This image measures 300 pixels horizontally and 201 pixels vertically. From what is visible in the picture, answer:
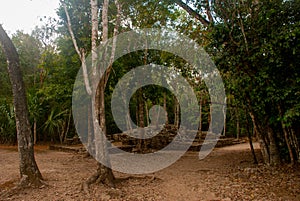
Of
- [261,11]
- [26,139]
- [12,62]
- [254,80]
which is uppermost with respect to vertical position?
[261,11]

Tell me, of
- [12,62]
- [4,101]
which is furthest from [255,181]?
[4,101]

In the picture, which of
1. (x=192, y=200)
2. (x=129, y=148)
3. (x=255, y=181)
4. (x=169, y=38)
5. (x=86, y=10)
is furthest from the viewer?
(x=129, y=148)

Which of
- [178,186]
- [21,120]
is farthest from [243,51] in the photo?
[21,120]

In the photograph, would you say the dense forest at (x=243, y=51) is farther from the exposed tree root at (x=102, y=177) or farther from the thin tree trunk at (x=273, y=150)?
the exposed tree root at (x=102, y=177)

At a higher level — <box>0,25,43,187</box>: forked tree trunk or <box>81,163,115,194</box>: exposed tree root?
<box>0,25,43,187</box>: forked tree trunk

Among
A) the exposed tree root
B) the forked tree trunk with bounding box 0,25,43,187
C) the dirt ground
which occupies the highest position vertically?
the forked tree trunk with bounding box 0,25,43,187

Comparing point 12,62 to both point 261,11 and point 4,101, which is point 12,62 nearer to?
point 261,11

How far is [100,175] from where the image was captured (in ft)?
18.9

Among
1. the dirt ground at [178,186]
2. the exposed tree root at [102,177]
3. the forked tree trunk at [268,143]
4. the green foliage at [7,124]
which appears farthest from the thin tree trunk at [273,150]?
the green foliage at [7,124]

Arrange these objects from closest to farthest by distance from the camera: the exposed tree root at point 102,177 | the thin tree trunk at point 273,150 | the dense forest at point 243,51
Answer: the exposed tree root at point 102,177, the dense forest at point 243,51, the thin tree trunk at point 273,150

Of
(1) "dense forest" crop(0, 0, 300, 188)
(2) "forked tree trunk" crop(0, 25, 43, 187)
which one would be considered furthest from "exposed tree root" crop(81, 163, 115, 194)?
(1) "dense forest" crop(0, 0, 300, 188)

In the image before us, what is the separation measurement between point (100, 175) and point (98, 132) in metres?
0.97

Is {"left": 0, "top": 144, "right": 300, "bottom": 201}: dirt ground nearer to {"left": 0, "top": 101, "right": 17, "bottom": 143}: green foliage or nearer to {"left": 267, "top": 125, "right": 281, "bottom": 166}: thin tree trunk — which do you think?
{"left": 267, "top": 125, "right": 281, "bottom": 166}: thin tree trunk

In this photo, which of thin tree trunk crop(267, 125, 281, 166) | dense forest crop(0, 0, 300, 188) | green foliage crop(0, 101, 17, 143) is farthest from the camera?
green foliage crop(0, 101, 17, 143)
